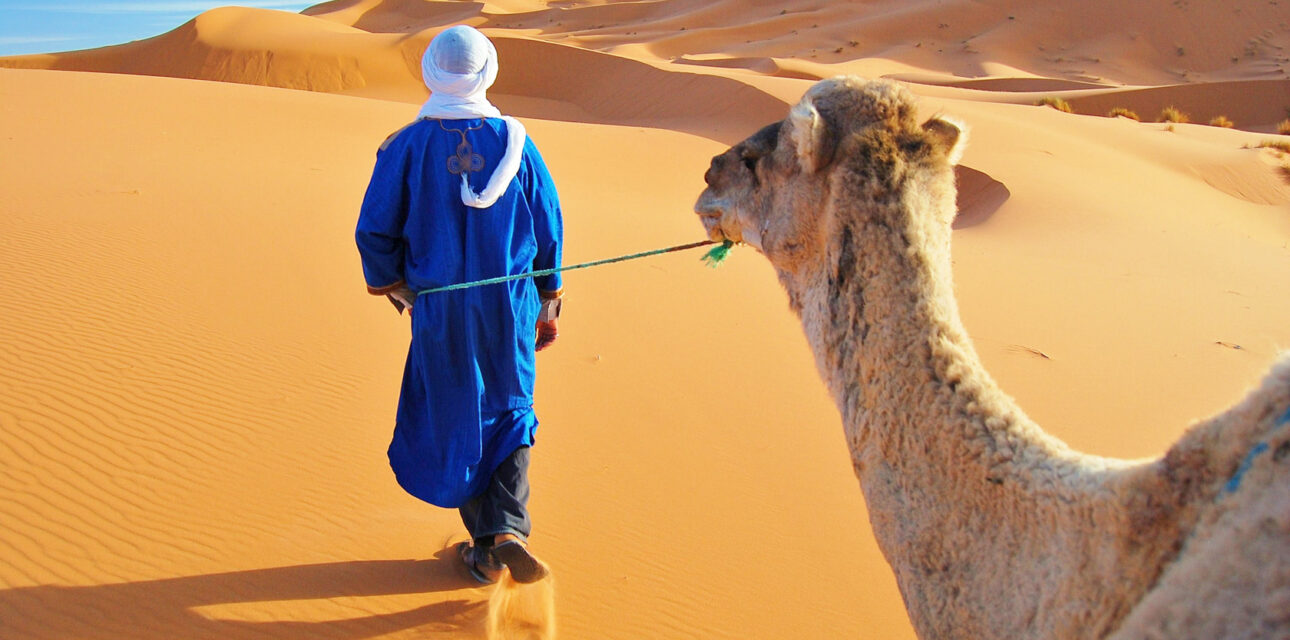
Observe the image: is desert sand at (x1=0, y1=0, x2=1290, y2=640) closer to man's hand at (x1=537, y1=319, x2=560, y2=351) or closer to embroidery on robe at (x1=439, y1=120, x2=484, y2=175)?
man's hand at (x1=537, y1=319, x2=560, y2=351)

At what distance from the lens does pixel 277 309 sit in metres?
7.16

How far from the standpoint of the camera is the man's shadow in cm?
364

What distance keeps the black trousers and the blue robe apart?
0.05 meters

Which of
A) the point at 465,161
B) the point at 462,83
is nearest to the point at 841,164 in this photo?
the point at 465,161

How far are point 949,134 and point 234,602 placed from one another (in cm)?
340

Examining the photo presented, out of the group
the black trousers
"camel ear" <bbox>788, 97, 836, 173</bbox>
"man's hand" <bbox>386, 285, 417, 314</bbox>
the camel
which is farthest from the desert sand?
"man's hand" <bbox>386, 285, 417, 314</bbox>

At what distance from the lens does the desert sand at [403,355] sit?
4.10 meters

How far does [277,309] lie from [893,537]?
6271 mm

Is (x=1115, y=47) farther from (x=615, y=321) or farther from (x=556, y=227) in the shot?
(x=556, y=227)

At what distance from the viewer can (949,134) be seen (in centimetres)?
216

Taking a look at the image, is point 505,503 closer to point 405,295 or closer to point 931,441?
point 405,295

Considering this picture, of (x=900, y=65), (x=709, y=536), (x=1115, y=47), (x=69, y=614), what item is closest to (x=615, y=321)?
(x=709, y=536)

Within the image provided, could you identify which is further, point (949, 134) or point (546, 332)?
point (546, 332)

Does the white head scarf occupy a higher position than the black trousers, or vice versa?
the white head scarf
